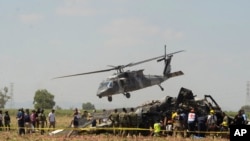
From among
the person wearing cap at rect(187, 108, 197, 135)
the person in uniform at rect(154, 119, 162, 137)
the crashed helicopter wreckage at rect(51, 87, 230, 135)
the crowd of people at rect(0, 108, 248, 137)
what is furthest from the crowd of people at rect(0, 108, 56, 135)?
the person wearing cap at rect(187, 108, 197, 135)

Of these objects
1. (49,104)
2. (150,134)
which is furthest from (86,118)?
(49,104)

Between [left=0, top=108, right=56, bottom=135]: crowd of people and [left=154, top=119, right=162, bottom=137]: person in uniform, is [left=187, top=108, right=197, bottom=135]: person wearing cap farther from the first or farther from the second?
[left=0, top=108, right=56, bottom=135]: crowd of people

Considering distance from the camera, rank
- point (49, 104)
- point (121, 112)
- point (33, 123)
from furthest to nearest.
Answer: point (49, 104)
point (33, 123)
point (121, 112)

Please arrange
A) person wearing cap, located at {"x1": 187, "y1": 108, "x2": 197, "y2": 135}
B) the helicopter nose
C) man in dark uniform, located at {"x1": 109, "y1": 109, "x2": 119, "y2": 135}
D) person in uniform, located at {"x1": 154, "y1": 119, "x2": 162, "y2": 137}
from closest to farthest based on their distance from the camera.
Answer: person wearing cap, located at {"x1": 187, "y1": 108, "x2": 197, "y2": 135}, person in uniform, located at {"x1": 154, "y1": 119, "x2": 162, "y2": 137}, man in dark uniform, located at {"x1": 109, "y1": 109, "x2": 119, "y2": 135}, the helicopter nose

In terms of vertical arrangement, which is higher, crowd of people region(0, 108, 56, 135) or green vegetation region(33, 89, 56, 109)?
green vegetation region(33, 89, 56, 109)

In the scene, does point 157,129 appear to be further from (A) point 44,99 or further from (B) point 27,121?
(A) point 44,99

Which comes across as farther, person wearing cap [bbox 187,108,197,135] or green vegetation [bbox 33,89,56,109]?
green vegetation [bbox 33,89,56,109]

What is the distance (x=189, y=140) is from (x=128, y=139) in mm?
2762

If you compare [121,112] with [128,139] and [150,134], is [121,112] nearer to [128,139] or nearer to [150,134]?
[150,134]

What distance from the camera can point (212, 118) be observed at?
2678 cm

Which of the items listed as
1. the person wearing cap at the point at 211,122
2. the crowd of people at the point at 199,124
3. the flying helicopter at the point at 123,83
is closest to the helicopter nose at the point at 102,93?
the flying helicopter at the point at 123,83

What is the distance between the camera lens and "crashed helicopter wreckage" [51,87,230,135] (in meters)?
28.3

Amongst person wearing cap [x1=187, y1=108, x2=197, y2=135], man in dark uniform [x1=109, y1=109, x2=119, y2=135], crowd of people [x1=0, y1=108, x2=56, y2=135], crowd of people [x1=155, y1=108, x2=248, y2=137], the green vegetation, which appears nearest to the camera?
crowd of people [x1=155, y1=108, x2=248, y2=137]

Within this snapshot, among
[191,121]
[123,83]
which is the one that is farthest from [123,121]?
[123,83]
